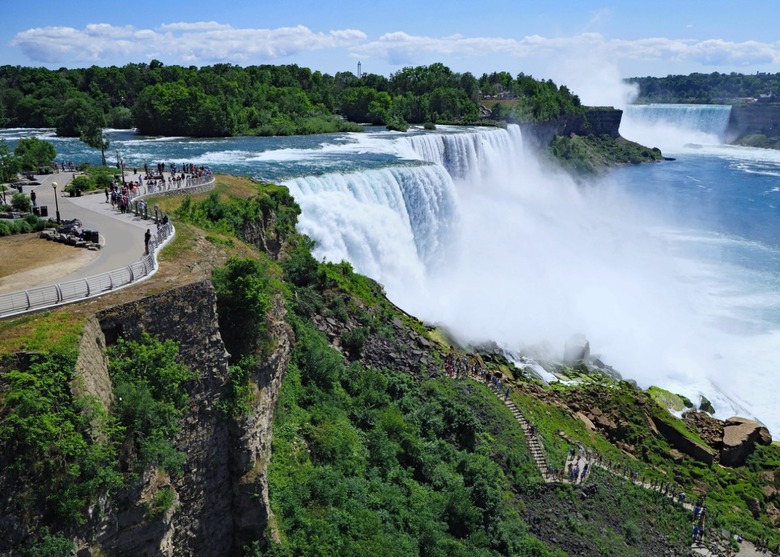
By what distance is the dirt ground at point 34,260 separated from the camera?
1391 centimetres

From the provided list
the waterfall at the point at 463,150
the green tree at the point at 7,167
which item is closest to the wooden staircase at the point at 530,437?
the green tree at the point at 7,167

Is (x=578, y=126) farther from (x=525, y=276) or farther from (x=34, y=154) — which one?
(x=34, y=154)

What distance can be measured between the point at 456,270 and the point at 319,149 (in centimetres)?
1793

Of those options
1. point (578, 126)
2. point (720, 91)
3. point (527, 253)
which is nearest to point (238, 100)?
point (527, 253)

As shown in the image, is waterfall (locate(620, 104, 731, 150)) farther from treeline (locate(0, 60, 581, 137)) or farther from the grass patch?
the grass patch

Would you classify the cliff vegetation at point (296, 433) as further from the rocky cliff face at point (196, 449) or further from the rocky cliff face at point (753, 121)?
the rocky cliff face at point (753, 121)

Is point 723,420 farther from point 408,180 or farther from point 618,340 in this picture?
point 408,180

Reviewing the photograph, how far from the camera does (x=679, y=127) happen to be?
127562 millimetres

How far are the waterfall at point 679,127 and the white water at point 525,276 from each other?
271ft

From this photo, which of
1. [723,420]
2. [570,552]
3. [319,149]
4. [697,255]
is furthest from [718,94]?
[570,552]

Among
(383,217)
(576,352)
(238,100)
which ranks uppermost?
(238,100)

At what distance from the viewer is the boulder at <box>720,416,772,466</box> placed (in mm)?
24312

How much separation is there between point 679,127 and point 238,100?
93.8 metres

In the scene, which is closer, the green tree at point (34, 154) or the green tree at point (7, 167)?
the green tree at point (7, 167)
